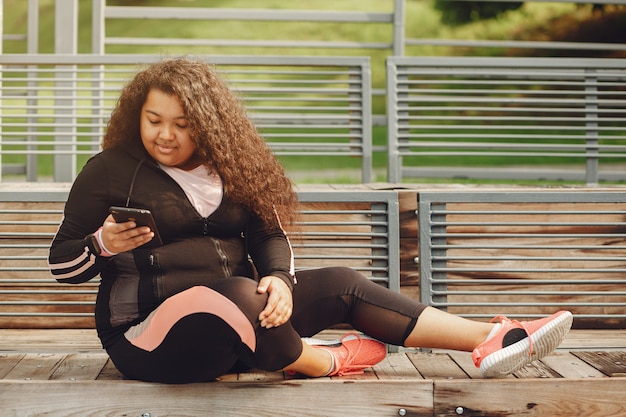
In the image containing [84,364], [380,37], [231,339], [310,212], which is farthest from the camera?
[380,37]

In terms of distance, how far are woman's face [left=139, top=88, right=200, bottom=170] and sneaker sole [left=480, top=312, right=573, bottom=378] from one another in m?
1.22

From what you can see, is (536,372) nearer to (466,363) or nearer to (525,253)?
(466,363)

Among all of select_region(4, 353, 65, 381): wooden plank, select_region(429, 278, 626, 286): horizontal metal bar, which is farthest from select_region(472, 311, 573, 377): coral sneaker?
select_region(4, 353, 65, 381): wooden plank

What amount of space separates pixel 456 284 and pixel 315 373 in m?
1.01

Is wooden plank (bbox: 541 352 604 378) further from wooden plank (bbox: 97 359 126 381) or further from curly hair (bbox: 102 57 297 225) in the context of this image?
wooden plank (bbox: 97 359 126 381)

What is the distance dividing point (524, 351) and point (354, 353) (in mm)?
568

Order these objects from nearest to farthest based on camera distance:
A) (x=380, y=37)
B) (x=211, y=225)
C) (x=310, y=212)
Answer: (x=211, y=225) → (x=310, y=212) → (x=380, y=37)

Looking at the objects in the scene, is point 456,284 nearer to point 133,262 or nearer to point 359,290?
point 359,290

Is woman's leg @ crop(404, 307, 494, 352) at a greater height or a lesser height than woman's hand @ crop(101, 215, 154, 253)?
lesser

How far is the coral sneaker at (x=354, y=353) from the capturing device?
9.57 feet

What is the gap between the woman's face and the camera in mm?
2760

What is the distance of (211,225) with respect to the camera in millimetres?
2834

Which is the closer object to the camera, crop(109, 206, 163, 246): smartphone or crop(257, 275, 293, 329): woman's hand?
crop(109, 206, 163, 246): smartphone

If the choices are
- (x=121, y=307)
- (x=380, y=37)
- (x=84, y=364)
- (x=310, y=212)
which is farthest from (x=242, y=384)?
(x=380, y=37)
